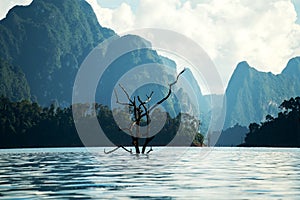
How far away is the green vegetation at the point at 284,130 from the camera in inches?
4338

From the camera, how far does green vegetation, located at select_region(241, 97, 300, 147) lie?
110188mm

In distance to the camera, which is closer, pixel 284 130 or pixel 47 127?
pixel 284 130

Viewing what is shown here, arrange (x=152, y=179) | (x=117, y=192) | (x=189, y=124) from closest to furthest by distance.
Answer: (x=117, y=192)
(x=152, y=179)
(x=189, y=124)

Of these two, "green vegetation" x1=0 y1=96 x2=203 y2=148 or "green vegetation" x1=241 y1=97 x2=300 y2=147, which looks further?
"green vegetation" x1=0 y1=96 x2=203 y2=148

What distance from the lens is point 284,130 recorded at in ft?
372

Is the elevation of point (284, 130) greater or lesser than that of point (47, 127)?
lesser

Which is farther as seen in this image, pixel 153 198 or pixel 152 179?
pixel 152 179

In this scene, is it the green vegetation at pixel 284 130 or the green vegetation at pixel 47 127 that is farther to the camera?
the green vegetation at pixel 47 127

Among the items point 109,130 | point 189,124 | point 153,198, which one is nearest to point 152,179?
point 153,198

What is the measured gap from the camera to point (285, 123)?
114 meters

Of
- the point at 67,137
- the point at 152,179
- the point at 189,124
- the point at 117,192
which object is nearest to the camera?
the point at 117,192

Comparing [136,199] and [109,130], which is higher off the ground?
[109,130]

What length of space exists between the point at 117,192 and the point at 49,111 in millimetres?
110427

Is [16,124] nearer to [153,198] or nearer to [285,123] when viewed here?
[285,123]
